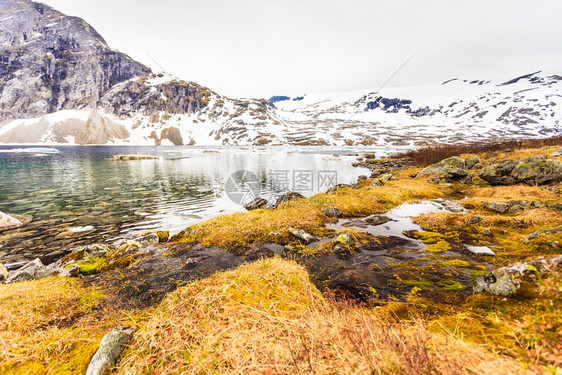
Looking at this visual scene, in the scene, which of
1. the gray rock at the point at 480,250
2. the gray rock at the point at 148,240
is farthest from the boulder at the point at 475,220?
the gray rock at the point at 148,240

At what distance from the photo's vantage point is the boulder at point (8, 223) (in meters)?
12.3

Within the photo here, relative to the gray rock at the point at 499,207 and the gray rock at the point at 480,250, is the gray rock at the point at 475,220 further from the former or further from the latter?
the gray rock at the point at 480,250

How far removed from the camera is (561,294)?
2.91 meters

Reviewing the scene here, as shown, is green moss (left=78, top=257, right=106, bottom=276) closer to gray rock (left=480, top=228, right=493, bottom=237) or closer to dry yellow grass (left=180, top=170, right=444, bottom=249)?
dry yellow grass (left=180, top=170, right=444, bottom=249)

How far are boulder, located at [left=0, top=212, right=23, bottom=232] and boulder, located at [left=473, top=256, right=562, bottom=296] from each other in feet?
69.6

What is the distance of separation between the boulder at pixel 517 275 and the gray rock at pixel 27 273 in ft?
41.3

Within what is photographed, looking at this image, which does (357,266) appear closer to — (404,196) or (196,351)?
(196,351)

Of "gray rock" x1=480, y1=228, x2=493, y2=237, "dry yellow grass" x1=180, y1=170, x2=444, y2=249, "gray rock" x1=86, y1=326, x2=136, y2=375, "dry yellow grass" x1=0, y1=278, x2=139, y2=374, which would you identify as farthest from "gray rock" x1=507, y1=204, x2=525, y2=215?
"dry yellow grass" x1=0, y1=278, x2=139, y2=374

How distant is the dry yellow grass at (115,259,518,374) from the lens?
7.30 feet

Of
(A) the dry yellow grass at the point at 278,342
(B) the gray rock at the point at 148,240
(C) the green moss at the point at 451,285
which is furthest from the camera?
(B) the gray rock at the point at 148,240

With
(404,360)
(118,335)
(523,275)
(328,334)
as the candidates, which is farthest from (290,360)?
(523,275)

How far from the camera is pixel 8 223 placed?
12523mm

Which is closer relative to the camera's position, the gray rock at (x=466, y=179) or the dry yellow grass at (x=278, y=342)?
the dry yellow grass at (x=278, y=342)

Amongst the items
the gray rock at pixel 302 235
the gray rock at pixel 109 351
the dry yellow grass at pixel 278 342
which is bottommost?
the gray rock at pixel 302 235
